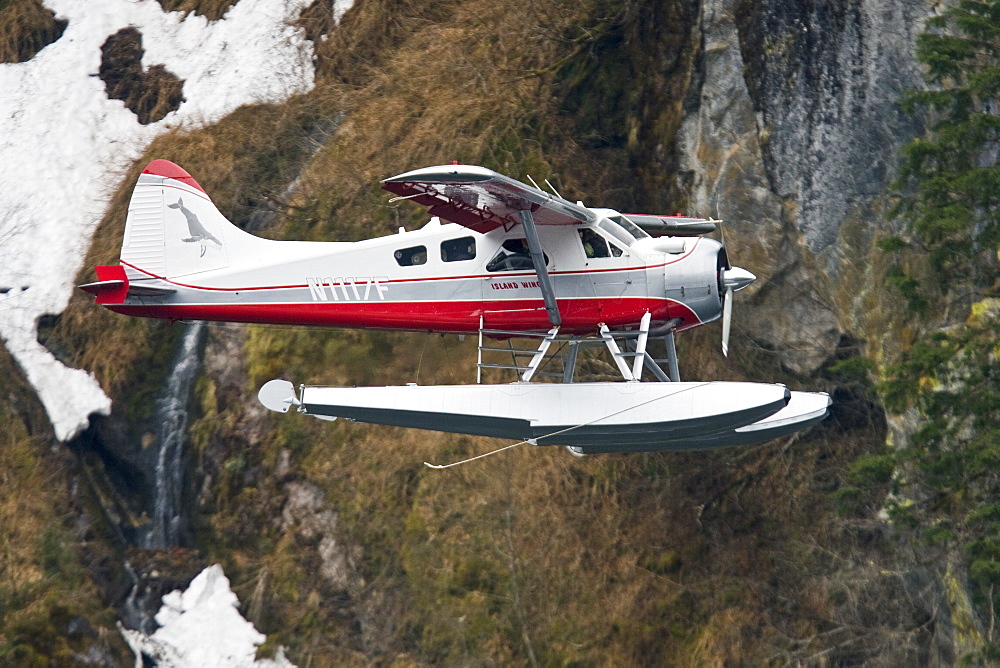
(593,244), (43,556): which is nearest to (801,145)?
(593,244)

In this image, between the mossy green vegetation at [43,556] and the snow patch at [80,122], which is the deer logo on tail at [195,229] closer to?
the snow patch at [80,122]

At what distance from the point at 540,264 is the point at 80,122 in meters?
12.3

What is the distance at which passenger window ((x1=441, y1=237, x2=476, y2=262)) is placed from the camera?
1334 cm

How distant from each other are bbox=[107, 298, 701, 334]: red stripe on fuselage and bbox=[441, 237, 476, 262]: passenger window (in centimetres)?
49

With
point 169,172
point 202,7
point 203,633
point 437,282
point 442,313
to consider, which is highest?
point 202,7

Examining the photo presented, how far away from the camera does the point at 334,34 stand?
72.1ft

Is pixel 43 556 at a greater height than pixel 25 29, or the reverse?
pixel 25 29

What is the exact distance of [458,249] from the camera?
1337cm

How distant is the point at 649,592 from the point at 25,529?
9.40 metres

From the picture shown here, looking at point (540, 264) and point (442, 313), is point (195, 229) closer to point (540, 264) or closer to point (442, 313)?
point (442, 313)

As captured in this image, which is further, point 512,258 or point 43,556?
point 43,556

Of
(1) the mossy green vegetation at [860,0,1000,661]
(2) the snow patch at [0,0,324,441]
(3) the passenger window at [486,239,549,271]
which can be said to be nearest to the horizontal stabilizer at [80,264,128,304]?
(3) the passenger window at [486,239,549,271]

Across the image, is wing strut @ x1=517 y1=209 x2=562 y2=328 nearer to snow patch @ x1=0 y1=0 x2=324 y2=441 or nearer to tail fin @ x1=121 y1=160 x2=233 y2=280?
tail fin @ x1=121 y1=160 x2=233 y2=280

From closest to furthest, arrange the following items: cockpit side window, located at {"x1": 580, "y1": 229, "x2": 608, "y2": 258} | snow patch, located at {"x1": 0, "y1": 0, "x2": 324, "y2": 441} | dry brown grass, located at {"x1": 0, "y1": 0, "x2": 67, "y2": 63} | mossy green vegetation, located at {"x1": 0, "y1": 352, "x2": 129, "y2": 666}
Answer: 1. cockpit side window, located at {"x1": 580, "y1": 229, "x2": 608, "y2": 258}
2. mossy green vegetation, located at {"x1": 0, "y1": 352, "x2": 129, "y2": 666}
3. snow patch, located at {"x1": 0, "y1": 0, "x2": 324, "y2": 441}
4. dry brown grass, located at {"x1": 0, "y1": 0, "x2": 67, "y2": 63}
